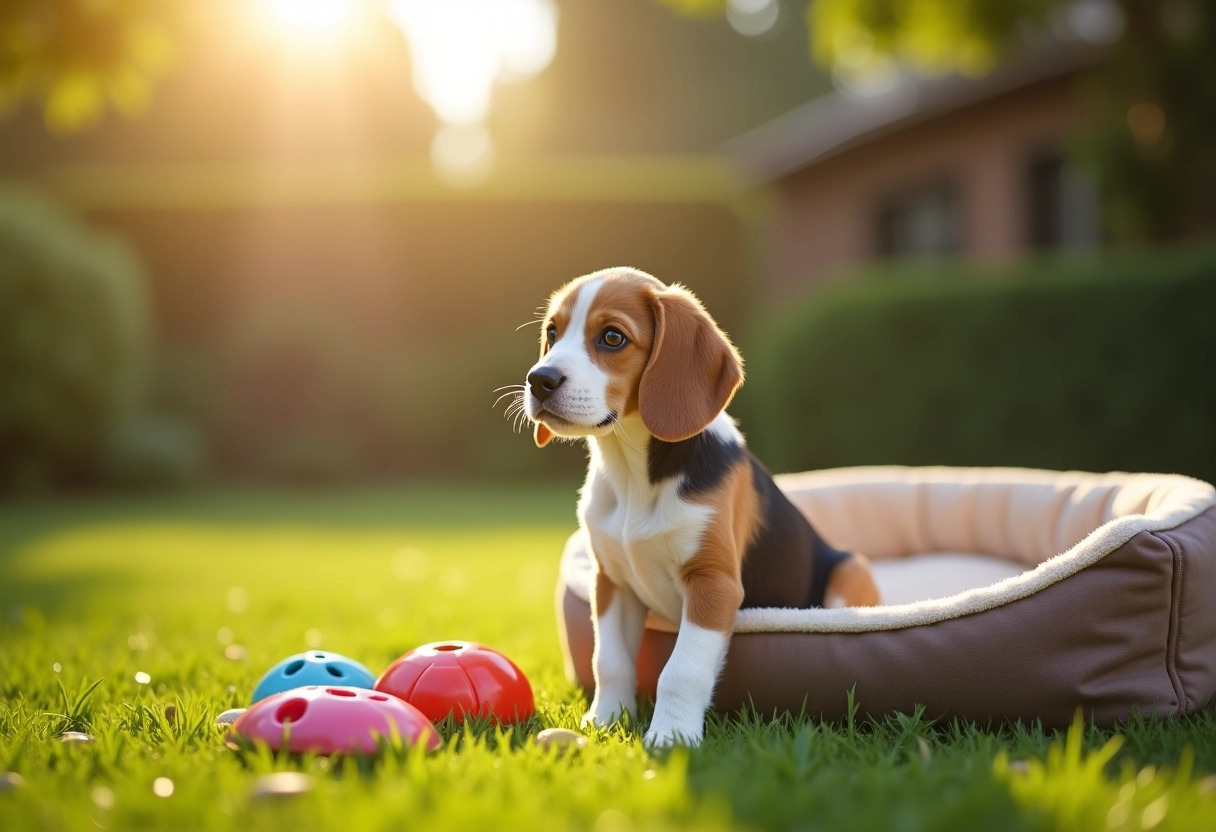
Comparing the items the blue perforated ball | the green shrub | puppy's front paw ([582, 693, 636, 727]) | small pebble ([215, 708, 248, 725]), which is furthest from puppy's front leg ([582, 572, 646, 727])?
the green shrub

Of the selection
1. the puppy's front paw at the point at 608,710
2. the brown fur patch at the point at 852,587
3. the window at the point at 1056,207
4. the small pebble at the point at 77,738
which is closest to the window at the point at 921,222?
the window at the point at 1056,207

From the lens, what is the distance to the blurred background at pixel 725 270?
9.56 m

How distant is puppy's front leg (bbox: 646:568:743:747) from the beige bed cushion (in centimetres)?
18

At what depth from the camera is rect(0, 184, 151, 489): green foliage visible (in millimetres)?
12508

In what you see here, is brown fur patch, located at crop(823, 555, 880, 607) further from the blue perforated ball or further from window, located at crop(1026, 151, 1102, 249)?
window, located at crop(1026, 151, 1102, 249)

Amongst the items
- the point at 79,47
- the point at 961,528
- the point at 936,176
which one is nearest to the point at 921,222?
the point at 936,176

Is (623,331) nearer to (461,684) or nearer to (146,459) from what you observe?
(461,684)

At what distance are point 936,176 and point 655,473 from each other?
13.6 m

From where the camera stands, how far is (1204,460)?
8102 millimetres

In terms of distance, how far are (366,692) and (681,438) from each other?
1.17 meters

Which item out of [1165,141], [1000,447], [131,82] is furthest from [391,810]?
[1165,141]

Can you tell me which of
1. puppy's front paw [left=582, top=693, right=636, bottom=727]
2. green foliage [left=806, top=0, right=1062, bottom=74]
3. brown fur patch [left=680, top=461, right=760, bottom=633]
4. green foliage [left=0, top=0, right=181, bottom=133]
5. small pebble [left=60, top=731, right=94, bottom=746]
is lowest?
puppy's front paw [left=582, top=693, right=636, bottom=727]

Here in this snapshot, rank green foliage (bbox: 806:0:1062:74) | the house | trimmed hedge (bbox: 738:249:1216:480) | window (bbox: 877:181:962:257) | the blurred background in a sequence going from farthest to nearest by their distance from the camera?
1. window (bbox: 877:181:962:257)
2. the house
3. green foliage (bbox: 806:0:1062:74)
4. the blurred background
5. trimmed hedge (bbox: 738:249:1216:480)

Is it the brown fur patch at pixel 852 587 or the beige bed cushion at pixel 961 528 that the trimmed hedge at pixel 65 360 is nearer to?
the beige bed cushion at pixel 961 528
